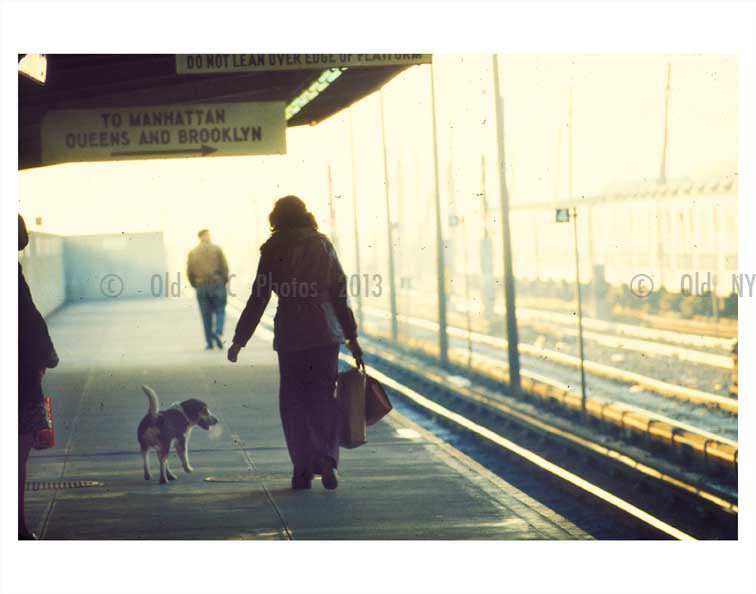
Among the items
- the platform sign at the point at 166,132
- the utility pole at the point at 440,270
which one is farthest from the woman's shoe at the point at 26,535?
the utility pole at the point at 440,270

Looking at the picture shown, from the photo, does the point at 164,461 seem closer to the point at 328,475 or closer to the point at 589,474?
the point at 328,475

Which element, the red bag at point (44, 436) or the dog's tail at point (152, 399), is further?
the dog's tail at point (152, 399)

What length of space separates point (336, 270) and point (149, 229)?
6.82 ft

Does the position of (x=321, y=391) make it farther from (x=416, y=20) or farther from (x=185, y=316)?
(x=185, y=316)

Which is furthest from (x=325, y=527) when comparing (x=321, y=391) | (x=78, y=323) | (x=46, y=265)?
(x=78, y=323)

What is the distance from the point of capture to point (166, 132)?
10.0 metres

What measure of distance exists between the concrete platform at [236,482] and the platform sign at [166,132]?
110cm

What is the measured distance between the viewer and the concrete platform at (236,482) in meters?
7.73

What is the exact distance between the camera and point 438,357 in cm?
2191

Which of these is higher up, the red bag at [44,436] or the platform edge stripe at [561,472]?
the red bag at [44,436]

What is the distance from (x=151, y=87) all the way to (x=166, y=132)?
2.22 meters

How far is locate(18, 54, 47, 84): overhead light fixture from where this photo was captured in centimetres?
819

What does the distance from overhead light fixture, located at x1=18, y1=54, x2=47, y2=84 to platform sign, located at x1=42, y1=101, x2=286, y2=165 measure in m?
1.58

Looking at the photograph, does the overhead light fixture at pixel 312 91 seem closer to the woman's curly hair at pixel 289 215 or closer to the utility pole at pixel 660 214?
the woman's curly hair at pixel 289 215
